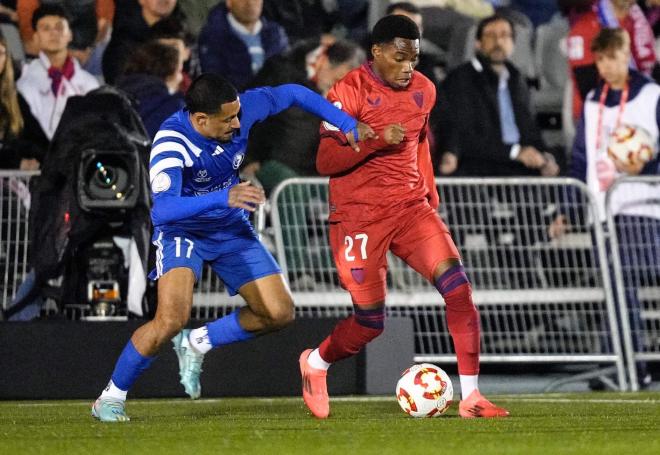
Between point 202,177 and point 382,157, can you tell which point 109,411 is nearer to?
point 202,177

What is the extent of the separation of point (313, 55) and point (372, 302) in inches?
184

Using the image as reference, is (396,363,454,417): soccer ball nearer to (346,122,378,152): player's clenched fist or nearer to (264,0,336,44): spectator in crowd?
(346,122,378,152): player's clenched fist

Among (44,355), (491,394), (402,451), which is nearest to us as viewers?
(402,451)

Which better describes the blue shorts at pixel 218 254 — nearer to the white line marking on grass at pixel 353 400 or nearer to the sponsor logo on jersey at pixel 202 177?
the sponsor logo on jersey at pixel 202 177

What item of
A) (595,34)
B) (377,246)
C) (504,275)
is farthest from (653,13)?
(377,246)

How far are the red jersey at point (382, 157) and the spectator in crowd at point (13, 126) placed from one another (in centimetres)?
422

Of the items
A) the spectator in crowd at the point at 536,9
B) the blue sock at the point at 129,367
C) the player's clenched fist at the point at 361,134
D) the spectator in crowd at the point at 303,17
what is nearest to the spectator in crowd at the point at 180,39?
the spectator in crowd at the point at 303,17

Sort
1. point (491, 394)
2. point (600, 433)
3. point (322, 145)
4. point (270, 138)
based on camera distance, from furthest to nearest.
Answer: point (270, 138) → point (491, 394) → point (322, 145) → point (600, 433)

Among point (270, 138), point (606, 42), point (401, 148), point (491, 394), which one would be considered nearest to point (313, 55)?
point (270, 138)

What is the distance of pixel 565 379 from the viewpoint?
36.1 ft

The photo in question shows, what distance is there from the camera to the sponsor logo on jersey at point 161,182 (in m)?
7.05

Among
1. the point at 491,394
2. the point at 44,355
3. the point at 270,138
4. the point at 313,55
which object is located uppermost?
the point at 313,55

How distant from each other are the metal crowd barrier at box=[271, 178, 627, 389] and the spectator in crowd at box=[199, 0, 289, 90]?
5.06ft

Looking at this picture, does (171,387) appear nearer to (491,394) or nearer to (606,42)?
(491,394)
